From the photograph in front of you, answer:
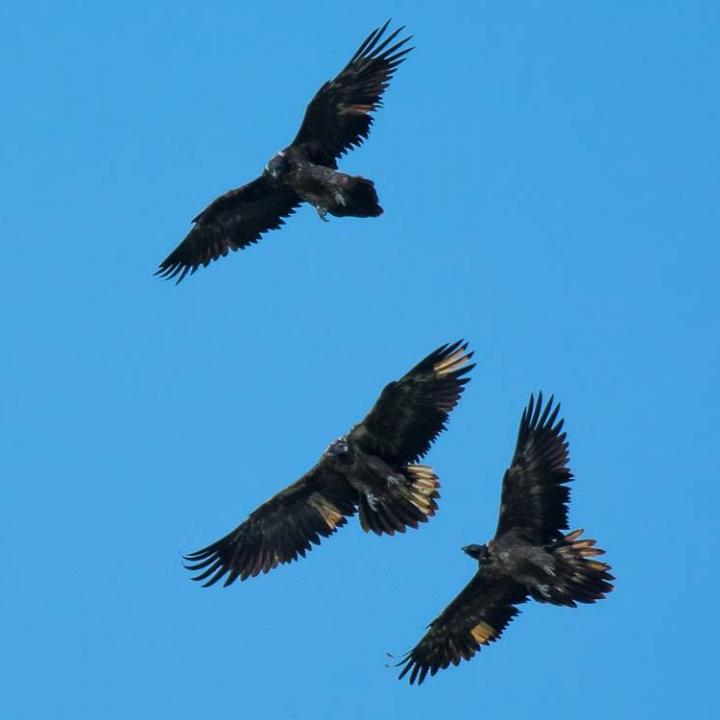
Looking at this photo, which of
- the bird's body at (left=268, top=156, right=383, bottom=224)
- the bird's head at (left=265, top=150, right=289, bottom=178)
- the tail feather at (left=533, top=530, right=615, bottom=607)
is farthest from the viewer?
the bird's head at (left=265, top=150, right=289, bottom=178)

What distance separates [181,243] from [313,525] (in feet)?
17.0

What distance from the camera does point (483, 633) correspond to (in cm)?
2408

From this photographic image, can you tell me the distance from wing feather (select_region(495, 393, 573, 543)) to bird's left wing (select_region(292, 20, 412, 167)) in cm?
519

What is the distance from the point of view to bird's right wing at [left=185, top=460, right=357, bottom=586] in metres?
25.4

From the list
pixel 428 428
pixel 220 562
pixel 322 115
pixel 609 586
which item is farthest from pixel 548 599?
pixel 322 115

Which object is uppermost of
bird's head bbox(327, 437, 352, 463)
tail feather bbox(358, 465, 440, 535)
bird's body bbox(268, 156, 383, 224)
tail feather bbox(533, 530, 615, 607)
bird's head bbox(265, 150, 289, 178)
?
bird's head bbox(265, 150, 289, 178)

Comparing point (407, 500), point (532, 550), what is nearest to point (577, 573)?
point (532, 550)

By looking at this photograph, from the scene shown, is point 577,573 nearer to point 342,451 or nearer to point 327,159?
point 342,451

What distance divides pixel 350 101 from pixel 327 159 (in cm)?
80

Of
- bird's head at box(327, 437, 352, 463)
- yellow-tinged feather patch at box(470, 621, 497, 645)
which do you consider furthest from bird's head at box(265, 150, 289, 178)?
yellow-tinged feather patch at box(470, 621, 497, 645)

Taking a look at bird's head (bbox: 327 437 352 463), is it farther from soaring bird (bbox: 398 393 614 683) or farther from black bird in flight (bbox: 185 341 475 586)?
soaring bird (bbox: 398 393 614 683)

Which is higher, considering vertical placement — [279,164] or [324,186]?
[279,164]

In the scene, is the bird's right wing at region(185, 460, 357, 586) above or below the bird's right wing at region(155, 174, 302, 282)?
below

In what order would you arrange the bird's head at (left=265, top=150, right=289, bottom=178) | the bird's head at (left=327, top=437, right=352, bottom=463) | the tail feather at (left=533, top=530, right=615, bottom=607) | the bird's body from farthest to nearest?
the bird's head at (left=265, top=150, right=289, bottom=178), the bird's body, the bird's head at (left=327, top=437, right=352, bottom=463), the tail feather at (left=533, top=530, right=615, bottom=607)
